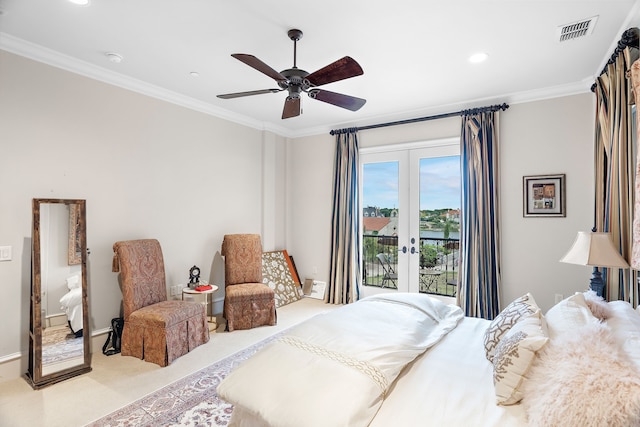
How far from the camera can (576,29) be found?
2482 mm

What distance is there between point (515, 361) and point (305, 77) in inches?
86.2

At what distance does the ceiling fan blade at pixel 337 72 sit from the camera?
7.13 feet

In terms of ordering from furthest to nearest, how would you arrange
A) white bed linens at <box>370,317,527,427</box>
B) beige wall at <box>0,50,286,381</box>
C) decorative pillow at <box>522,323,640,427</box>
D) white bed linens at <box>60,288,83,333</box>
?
white bed linens at <box>60,288,83,333</box>
beige wall at <box>0,50,286,381</box>
white bed linens at <box>370,317,527,427</box>
decorative pillow at <box>522,323,640,427</box>

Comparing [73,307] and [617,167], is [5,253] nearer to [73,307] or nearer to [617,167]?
[73,307]

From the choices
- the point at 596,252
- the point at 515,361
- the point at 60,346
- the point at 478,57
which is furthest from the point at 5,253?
the point at 596,252

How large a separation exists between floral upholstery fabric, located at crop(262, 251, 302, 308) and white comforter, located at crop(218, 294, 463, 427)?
2939mm

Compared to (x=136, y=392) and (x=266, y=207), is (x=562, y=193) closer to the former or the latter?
(x=266, y=207)

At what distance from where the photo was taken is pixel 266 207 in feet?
17.0

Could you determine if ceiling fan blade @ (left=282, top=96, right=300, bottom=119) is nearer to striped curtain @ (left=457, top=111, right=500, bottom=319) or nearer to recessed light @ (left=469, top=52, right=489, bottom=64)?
recessed light @ (left=469, top=52, right=489, bottom=64)

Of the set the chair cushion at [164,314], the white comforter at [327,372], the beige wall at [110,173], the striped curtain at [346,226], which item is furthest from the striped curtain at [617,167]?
the beige wall at [110,173]

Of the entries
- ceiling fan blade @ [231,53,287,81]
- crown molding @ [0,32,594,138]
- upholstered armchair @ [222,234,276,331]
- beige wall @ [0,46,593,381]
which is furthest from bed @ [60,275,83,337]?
ceiling fan blade @ [231,53,287,81]

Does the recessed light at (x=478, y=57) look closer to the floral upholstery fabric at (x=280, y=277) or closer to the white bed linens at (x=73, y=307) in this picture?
the floral upholstery fabric at (x=280, y=277)

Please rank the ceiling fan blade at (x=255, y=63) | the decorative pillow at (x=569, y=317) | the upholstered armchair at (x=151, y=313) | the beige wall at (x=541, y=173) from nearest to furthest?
1. the decorative pillow at (x=569, y=317)
2. the ceiling fan blade at (x=255, y=63)
3. the upholstered armchair at (x=151, y=313)
4. the beige wall at (x=541, y=173)

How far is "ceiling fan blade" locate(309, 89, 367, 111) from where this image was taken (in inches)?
104
